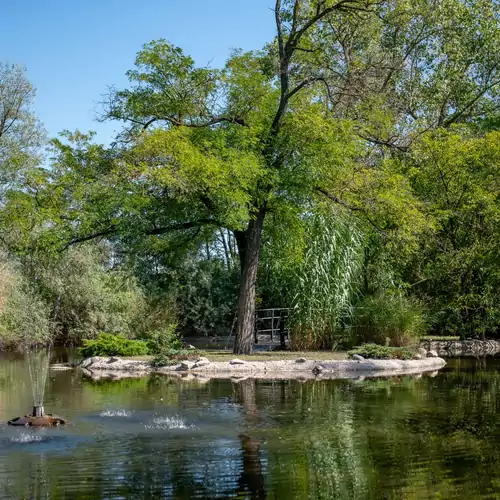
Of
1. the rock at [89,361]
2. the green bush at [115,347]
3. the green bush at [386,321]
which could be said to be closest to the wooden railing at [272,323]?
the green bush at [386,321]

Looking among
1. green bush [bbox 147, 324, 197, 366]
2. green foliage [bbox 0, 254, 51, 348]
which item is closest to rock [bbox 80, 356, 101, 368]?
green bush [bbox 147, 324, 197, 366]

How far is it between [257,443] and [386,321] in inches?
595

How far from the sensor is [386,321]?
24.8 m

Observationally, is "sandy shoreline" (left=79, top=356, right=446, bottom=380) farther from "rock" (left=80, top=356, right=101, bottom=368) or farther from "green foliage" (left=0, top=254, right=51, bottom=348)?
"green foliage" (left=0, top=254, right=51, bottom=348)

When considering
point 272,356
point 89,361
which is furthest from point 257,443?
point 89,361

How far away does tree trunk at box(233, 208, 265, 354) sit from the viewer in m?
23.4

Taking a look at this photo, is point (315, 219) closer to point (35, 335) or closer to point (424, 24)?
point (35, 335)

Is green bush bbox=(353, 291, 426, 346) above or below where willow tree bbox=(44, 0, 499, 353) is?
below

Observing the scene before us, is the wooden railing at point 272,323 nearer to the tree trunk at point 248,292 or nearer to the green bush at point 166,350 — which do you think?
the tree trunk at point 248,292

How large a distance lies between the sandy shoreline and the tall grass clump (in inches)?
156

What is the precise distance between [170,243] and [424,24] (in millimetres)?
18272

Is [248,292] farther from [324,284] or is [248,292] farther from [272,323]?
[272,323]

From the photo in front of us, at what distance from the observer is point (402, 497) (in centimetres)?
747

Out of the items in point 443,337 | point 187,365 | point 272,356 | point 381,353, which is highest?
point 443,337
